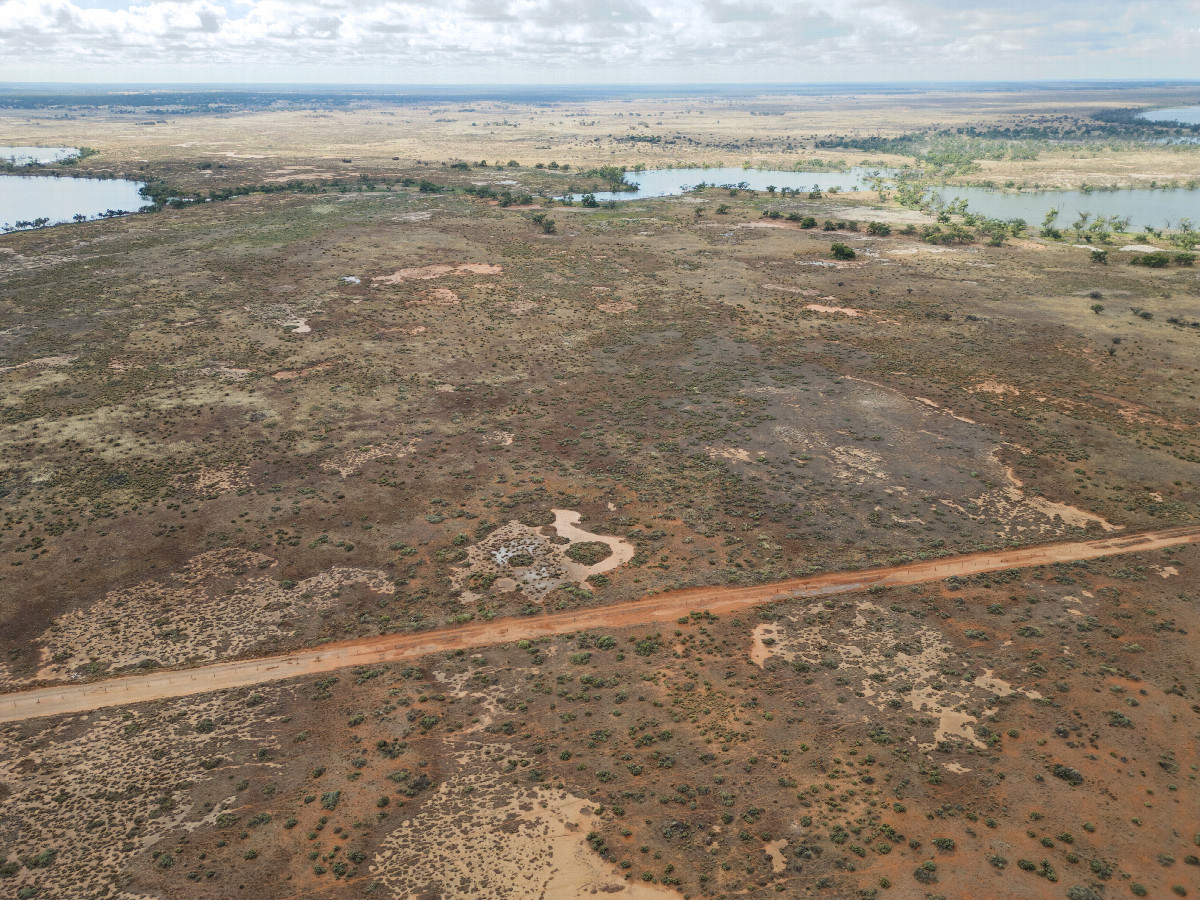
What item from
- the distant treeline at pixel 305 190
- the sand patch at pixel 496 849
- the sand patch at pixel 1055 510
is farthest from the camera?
the distant treeline at pixel 305 190

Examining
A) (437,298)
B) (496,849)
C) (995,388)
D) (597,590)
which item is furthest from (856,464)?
(437,298)

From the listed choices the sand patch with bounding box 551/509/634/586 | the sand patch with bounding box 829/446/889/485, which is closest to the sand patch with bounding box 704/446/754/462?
the sand patch with bounding box 829/446/889/485

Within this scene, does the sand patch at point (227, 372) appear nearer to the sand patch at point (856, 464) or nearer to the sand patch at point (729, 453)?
the sand patch at point (729, 453)

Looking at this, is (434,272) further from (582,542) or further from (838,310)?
(582,542)

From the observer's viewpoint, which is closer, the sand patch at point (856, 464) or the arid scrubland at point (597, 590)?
the arid scrubland at point (597, 590)

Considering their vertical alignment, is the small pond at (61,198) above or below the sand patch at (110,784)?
above

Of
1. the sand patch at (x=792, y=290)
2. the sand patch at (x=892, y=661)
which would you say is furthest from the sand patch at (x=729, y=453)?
the sand patch at (x=792, y=290)

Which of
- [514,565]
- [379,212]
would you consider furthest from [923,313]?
[379,212]

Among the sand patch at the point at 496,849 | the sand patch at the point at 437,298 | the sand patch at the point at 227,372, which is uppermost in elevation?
the sand patch at the point at 437,298
